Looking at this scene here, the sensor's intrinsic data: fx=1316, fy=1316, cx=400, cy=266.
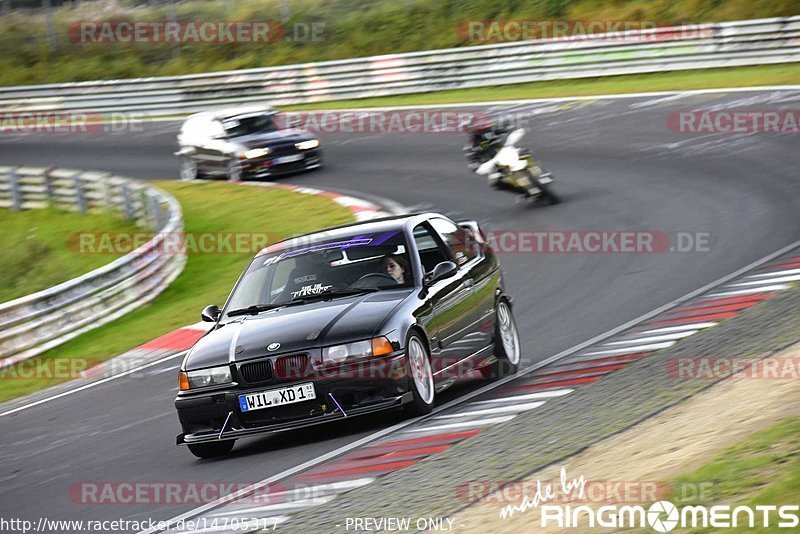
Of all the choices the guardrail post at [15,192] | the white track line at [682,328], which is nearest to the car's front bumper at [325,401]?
the white track line at [682,328]

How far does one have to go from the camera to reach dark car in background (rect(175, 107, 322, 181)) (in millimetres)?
25062

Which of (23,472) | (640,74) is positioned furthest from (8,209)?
(23,472)

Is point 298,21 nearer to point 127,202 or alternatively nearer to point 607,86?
point 607,86

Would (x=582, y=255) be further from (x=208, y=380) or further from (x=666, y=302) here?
(x=208, y=380)

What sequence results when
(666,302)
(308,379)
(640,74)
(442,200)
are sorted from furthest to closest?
(640,74)
(442,200)
(666,302)
(308,379)

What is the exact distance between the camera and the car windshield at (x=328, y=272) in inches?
370

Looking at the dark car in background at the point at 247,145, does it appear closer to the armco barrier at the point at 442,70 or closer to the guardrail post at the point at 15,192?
the guardrail post at the point at 15,192

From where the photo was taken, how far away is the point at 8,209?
88.3ft

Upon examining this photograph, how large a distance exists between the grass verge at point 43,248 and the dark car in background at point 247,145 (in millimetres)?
2941

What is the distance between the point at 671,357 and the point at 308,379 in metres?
2.92

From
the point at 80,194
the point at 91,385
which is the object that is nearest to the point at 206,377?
the point at 91,385

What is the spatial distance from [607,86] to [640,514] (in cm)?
2407

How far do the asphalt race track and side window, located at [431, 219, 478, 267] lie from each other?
1.05m

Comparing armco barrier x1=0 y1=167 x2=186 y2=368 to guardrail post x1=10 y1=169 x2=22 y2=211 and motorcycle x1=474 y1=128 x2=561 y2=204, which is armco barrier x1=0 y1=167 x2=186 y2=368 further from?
motorcycle x1=474 y1=128 x2=561 y2=204
